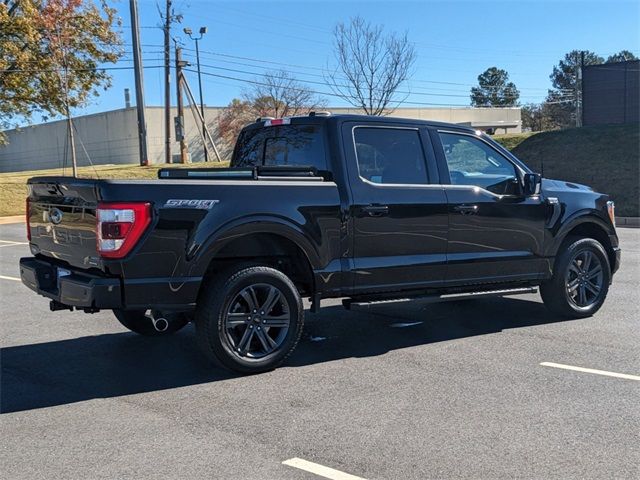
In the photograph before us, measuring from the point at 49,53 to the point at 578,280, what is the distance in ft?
91.8

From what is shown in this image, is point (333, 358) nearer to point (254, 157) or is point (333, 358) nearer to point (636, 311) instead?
point (254, 157)

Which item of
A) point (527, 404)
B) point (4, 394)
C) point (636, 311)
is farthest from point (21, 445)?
point (636, 311)

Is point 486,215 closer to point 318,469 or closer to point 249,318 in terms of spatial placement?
point 249,318

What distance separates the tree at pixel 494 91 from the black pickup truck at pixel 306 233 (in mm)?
93141

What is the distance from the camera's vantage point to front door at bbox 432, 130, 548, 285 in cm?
599

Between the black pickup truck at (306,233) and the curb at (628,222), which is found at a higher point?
the black pickup truck at (306,233)

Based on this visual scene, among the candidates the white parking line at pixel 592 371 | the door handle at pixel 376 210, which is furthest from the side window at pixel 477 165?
the white parking line at pixel 592 371

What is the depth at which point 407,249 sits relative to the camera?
5.69m

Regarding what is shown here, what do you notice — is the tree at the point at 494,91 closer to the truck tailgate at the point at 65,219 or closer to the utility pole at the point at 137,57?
the utility pole at the point at 137,57

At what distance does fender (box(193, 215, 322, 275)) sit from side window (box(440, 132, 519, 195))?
65.6 inches

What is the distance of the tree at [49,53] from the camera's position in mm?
28031

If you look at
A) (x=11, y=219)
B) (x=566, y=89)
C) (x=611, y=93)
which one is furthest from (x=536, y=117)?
(x=11, y=219)

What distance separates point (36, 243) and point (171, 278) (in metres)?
1.59

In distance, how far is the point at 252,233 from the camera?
4984 mm
